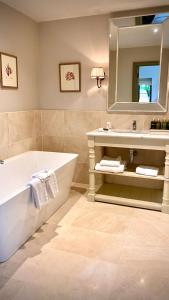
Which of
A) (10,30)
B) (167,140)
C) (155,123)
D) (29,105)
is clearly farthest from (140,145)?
(10,30)

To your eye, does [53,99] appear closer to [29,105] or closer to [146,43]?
[29,105]

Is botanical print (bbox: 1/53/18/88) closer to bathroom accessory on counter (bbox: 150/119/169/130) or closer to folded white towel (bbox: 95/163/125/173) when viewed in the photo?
folded white towel (bbox: 95/163/125/173)

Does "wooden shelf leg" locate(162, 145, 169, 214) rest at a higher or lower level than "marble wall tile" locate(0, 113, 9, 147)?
lower

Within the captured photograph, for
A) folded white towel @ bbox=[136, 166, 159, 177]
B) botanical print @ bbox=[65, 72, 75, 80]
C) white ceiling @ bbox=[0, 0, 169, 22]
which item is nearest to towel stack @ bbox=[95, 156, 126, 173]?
folded white towel @ bbox=[136, 166, 159, 177]

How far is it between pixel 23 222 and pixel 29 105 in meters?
1.96

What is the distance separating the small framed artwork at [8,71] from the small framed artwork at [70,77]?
0.71 metres

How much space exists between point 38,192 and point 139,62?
84.7 inches

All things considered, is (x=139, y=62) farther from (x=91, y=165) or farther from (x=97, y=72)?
(x=91, y=165)

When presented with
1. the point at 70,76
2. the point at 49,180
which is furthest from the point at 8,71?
the point at 49,180

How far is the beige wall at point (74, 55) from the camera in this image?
328 centimetres

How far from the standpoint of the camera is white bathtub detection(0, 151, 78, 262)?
186cm

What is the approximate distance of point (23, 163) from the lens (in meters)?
3.14

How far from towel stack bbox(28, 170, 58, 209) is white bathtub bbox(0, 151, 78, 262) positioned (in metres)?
0.05

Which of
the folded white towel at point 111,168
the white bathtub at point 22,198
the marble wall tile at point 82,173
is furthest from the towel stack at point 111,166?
the marble wall tile at point 82,173
